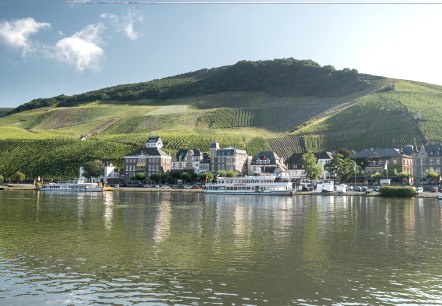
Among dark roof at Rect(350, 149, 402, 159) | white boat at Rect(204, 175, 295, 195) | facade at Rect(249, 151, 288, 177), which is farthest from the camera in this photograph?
facade at Rect(249, 151, 288, 177)

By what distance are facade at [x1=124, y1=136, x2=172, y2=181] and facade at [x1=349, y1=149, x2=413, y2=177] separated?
168 feet

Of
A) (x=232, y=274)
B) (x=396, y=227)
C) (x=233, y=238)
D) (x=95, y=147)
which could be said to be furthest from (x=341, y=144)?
(x=232, y=274)

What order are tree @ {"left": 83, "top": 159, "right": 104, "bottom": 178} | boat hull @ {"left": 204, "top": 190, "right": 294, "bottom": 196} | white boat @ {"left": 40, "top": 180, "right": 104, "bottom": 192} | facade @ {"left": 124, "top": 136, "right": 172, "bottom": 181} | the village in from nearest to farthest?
1. boat hull @ {"left": 204, "top": 190, "right": 294, "bottom": 196}
2. white boat @ {"left": 40, "top": 180, "right": 104, "bottom": 192}
3. the village
4. tree @ {"left": 83, "top": 159, "right": 104, "bottom": 178}
5. facade @ {"left": 124, "top": 136, "right": 172, "bottom": 181}

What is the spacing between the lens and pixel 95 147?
13925 cm

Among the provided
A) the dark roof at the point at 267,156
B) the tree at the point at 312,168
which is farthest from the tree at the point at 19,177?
the tree at the point at 312,168

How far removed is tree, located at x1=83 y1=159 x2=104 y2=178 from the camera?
406 ft

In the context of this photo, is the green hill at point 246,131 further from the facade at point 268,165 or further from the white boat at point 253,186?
the white boat at point 253,186

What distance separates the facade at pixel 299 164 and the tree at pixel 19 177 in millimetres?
71793

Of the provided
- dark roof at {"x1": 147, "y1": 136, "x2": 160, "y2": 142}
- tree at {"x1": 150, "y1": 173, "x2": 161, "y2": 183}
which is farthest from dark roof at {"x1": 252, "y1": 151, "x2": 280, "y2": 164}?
dark roof at {"x1": 147, "y1": 136, "x2": 160, "y2": 142}

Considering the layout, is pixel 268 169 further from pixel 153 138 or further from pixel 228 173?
pixel 153 138

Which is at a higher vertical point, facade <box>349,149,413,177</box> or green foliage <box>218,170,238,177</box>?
facade <box>349,149,413,177</box>

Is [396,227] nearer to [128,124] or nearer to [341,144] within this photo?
[341,144]

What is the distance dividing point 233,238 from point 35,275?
13.4 metres

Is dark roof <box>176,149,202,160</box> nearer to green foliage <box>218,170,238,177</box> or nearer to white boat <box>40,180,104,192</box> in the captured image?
green foliage <box>218,170,238,177</box>
